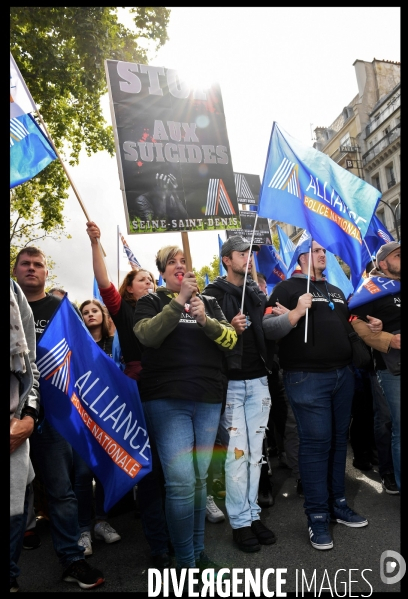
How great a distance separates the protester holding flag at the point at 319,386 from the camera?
11.0ft

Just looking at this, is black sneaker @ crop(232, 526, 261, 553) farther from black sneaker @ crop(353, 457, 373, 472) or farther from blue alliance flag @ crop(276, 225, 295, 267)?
blue alliance flag @ crop(276, 225, 295, 267)

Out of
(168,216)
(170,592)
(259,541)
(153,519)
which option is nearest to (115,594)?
(170,592)

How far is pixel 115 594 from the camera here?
104 inches

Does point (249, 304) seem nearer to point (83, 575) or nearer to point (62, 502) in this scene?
point (62, 502)

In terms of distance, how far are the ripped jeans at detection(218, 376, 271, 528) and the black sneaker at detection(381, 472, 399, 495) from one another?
1.35m

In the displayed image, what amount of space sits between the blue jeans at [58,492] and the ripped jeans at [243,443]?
104 cm

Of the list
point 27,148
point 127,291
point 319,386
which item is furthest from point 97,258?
point 319,386

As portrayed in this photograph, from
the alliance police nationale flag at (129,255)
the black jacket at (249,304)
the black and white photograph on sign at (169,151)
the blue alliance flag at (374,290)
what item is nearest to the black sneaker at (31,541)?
the black jacket at (249,304)

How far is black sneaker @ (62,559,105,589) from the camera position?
2770 mm

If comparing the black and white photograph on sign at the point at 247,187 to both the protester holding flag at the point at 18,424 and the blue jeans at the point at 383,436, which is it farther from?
the protester holding flag at the point at 18,424

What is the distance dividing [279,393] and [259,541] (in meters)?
2.02

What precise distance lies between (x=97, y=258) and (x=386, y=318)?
7.24 feet

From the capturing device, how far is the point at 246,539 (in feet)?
10.3

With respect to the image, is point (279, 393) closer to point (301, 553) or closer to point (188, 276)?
point (301, 553)
